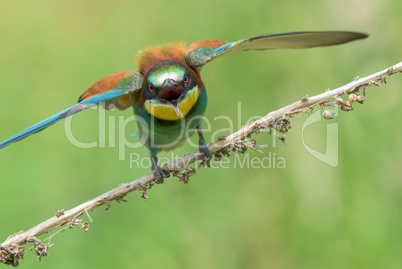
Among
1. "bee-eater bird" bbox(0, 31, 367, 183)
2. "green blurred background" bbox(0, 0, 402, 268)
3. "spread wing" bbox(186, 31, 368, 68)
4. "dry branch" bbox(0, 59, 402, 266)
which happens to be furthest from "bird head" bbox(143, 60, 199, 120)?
"dry branch" bbox(0, 59, 402, 266)

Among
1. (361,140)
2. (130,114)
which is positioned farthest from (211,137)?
(361,140)

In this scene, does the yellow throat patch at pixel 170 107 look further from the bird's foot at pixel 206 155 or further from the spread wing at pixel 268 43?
the bird's foot at pixel 206 155

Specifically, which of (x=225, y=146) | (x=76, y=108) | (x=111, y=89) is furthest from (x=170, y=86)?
(x=225, y=146)

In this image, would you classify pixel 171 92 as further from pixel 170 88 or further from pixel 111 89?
pixel 111 89

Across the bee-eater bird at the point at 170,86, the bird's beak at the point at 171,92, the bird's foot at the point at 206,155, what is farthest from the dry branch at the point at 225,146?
the bird's beak at the point at 171,92

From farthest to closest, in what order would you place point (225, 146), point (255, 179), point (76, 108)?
point (255, 179)
point (76, 108)
point (225, 146)

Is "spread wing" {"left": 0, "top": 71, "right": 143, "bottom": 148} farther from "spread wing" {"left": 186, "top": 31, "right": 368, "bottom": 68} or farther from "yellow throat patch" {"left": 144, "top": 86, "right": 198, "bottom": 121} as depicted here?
"spread wing" {"left": 186, "top": 31, "right": 368, "bottom": 68}

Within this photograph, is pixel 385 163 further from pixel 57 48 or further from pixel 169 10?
pixel 57 48
